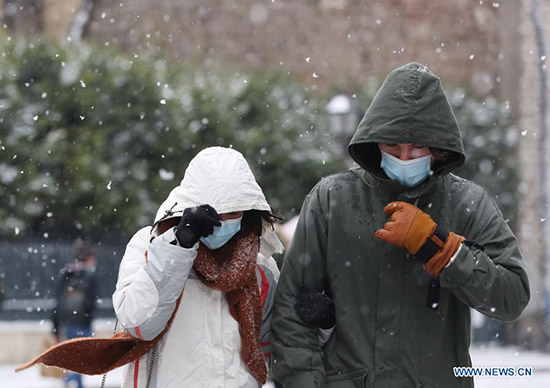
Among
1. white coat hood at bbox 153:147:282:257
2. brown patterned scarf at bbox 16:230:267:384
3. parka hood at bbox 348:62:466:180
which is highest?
parka hood at bbox 348:62:466:180

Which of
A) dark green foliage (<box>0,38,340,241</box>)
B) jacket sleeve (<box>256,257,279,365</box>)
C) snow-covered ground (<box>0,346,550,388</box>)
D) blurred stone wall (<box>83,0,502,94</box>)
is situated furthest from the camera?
blurred stone wall (<box>83,0,502,94</box>)

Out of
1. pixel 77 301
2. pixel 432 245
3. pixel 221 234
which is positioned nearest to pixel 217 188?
pixel 221 234

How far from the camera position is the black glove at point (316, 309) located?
346cm

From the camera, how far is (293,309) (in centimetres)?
354

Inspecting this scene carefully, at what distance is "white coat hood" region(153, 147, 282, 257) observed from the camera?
3.51 meters

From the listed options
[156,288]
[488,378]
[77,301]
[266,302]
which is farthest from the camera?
[488,378]

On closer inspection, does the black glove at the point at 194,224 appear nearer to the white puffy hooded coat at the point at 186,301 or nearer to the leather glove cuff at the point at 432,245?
the white puffy hooded coat at the point at 186,301

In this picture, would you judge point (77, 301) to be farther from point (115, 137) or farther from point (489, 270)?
point (489, 270)

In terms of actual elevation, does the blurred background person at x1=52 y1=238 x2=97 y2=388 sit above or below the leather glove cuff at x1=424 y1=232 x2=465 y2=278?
below

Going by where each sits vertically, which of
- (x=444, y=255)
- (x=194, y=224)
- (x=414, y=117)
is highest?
(x=414, y=117)

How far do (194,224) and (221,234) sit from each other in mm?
167

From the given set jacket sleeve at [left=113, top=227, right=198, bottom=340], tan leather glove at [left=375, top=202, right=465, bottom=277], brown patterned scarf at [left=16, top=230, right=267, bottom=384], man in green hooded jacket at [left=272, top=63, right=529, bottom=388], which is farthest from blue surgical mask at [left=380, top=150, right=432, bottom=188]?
jacket sleeve at [left=113, top=227, right=198, bottom=340]

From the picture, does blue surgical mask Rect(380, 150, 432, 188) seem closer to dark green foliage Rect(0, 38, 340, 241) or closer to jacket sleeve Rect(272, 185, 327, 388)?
jacket sleeve Rect(272, 185, 327, 388)

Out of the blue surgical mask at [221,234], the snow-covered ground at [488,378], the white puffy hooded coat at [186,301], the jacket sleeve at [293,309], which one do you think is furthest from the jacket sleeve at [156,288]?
the snow-covered ground at [488,378]
